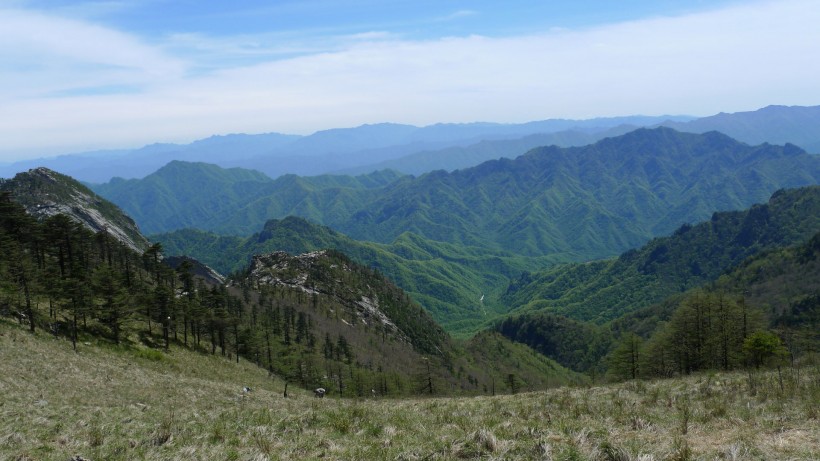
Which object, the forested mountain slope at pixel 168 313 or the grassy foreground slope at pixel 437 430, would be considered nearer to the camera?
the grassy foreground slope at pixel 437 430

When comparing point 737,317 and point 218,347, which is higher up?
point 737,317

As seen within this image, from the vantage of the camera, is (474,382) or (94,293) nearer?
(94,293)

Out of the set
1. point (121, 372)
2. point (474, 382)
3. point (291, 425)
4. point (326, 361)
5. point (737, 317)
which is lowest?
point (474, 382)

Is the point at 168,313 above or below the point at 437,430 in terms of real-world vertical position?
below

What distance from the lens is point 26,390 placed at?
89.5 ft

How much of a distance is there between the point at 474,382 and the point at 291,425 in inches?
6765

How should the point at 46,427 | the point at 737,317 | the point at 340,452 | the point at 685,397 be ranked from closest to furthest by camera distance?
the point at 340,452, the point at 46,427, the point at 685,397, the point at 737,317

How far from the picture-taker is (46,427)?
59.3 feet

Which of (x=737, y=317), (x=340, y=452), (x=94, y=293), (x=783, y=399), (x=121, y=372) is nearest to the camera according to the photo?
(x=340, y=452)

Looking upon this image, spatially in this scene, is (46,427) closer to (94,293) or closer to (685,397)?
(685,397)

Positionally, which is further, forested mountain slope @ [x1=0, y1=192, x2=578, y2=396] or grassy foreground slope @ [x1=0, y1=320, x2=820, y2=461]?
forested mountain slope @ [x1=0, y1=192, x2=578, y2=396]

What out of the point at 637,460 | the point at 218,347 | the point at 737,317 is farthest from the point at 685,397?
the point at 218,347

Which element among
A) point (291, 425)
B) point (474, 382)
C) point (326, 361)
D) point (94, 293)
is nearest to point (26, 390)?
point (291, 425)

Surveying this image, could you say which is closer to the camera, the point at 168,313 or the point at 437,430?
the point at 437,430
